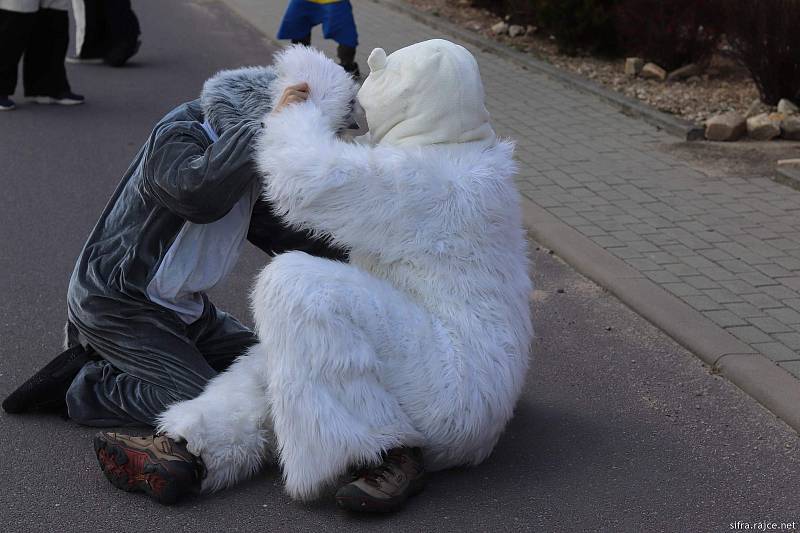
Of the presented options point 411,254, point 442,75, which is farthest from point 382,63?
point 411,254

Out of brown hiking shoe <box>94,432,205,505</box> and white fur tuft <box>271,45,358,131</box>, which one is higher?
white fur tuft <box>271,45,358,131</box>

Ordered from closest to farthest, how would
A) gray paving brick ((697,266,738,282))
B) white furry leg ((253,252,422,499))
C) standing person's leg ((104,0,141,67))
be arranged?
white furry leg ((253,252,422,499)) < gray paving brick ((697,266,738,282)) < standing person's leg ((104,0,141,67))

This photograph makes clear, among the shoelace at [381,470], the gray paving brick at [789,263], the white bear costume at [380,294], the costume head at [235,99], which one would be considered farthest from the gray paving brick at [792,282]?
the costume head at [235,99]

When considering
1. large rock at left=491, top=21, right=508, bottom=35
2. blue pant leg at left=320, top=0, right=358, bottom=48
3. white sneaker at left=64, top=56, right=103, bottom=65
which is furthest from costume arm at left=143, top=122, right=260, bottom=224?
large rock at left=491, top=21, right=508, bottom=35

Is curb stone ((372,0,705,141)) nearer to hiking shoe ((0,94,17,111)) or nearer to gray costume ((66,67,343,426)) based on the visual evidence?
hiking shoe ((0,94,17,111))

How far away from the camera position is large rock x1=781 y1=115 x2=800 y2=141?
8086 millimetres

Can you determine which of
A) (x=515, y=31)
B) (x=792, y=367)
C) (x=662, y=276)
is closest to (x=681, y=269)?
(x=662, y=276)

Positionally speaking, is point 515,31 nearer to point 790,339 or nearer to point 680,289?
point 680,289

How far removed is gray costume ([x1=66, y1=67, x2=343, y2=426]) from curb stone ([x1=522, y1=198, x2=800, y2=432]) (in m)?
1.82

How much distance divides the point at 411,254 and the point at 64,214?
144 inches

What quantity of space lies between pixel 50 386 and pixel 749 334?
9.31 ft

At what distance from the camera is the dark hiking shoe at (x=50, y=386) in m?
3.64

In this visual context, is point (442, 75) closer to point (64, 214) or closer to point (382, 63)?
point (382, 63)

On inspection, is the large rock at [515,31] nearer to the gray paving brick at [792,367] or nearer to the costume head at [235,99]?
the gray paving brick at [792,367]
